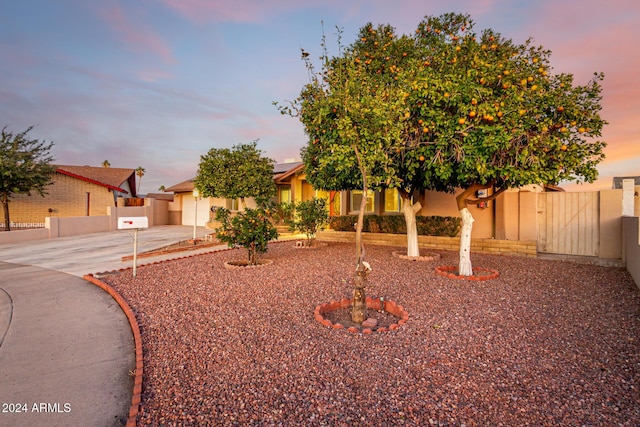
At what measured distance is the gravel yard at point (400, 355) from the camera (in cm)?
263

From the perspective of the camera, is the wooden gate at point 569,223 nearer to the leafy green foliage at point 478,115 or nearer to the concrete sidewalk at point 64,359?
the leafy green foliage at point 478,115

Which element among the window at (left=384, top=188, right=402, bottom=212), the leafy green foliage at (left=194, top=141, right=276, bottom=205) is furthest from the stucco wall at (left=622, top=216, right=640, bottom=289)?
the leafy green foliage at (left=194, top=141, right=276, bottom=205)

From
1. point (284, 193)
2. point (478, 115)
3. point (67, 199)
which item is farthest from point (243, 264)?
point (67, 199)

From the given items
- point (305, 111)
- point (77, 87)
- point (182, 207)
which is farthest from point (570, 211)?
point (182, 207)

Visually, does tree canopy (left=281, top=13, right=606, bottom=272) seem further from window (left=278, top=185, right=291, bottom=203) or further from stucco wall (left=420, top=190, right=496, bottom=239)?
window (left=278, top=185, right=291, bottom=203)

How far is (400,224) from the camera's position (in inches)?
485

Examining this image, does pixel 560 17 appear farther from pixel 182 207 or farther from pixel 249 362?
pixel 182 207

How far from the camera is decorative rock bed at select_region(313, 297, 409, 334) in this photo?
4.35m

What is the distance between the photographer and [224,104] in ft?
62.6

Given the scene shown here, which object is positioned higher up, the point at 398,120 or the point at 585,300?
the point at 398,120

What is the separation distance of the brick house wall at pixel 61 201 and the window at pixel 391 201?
19.4 meters

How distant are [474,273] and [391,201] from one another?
7.00m

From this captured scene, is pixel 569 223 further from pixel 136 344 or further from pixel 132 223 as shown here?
pixel 132 223

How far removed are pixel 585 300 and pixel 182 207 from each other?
25.8 metres
